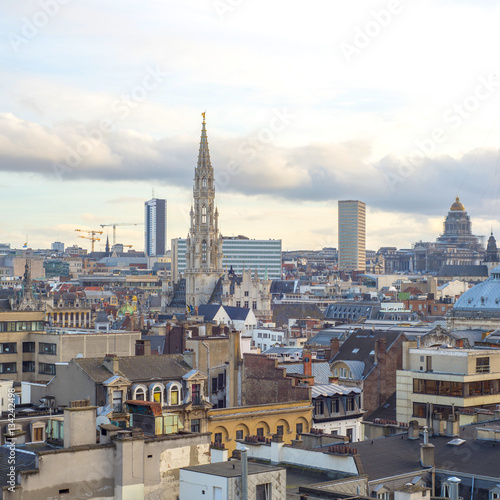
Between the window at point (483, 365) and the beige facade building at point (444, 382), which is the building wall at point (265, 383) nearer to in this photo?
the beige facade building at point (444, 382)

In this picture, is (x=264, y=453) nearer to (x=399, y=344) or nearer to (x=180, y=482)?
(x=180, y=482)

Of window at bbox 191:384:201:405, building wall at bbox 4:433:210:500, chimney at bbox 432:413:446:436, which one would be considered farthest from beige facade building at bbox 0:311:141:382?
building wall at bbox 4:433:210:500

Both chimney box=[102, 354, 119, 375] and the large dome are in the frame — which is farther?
the large dome

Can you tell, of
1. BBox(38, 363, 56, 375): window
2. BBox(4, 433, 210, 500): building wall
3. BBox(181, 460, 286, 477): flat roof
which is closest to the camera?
BBox(4, 433, 210, 500): building wall

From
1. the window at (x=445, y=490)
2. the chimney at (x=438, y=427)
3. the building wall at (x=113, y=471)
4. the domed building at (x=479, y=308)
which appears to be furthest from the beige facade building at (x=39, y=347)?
the domed building at (x=479, y=308)

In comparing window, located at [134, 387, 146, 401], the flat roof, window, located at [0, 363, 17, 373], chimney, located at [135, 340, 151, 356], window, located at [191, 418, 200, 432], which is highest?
chimney, located at [135, 340, 151, 356]

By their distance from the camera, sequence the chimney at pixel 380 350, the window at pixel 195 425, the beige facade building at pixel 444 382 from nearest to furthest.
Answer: the window at pixel 195 425 < the beige facade building at pixel 444 382 < the chimney at pixel 380 350

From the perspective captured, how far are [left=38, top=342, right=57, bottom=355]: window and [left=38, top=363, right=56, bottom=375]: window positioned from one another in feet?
3.19

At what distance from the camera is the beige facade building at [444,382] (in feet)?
227

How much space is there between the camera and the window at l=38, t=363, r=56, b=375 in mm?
78188

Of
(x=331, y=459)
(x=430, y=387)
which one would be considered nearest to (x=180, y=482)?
(x=331, y=459)

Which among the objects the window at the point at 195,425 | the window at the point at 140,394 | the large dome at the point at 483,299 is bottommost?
the window at the point at 195,425

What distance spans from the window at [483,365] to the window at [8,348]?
121 ft

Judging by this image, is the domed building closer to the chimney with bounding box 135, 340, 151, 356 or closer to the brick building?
the brick building
